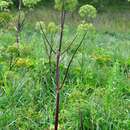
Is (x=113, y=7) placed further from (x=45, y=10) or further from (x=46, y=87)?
(x=46, y=87)

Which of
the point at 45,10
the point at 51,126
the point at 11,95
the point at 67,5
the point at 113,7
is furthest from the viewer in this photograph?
the point at 113,7

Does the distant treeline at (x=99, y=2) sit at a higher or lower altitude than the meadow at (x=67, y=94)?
lower

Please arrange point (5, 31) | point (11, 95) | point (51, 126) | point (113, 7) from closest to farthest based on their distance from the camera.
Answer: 1. point (51, 126)
2. point (11, 95)
3. point (5, 31)
4. point (113, 7)

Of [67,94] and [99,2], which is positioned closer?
[67,94]

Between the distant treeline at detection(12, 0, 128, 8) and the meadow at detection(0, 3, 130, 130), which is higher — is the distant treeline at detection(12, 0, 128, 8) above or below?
below

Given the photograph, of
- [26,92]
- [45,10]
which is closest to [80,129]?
[26,92]

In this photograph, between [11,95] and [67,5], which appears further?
[11,95]

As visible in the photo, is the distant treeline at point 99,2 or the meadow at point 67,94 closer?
the meadow at point 67,94

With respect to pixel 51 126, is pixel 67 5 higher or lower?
higher

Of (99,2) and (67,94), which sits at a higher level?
(67,94)

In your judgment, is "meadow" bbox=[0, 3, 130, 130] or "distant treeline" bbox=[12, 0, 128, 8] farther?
"distant treeline" bbox=[12, 0, 128, 8]

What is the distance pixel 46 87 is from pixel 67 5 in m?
2.02

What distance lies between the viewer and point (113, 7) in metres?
28.8

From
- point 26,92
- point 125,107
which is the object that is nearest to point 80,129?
point 125,107
